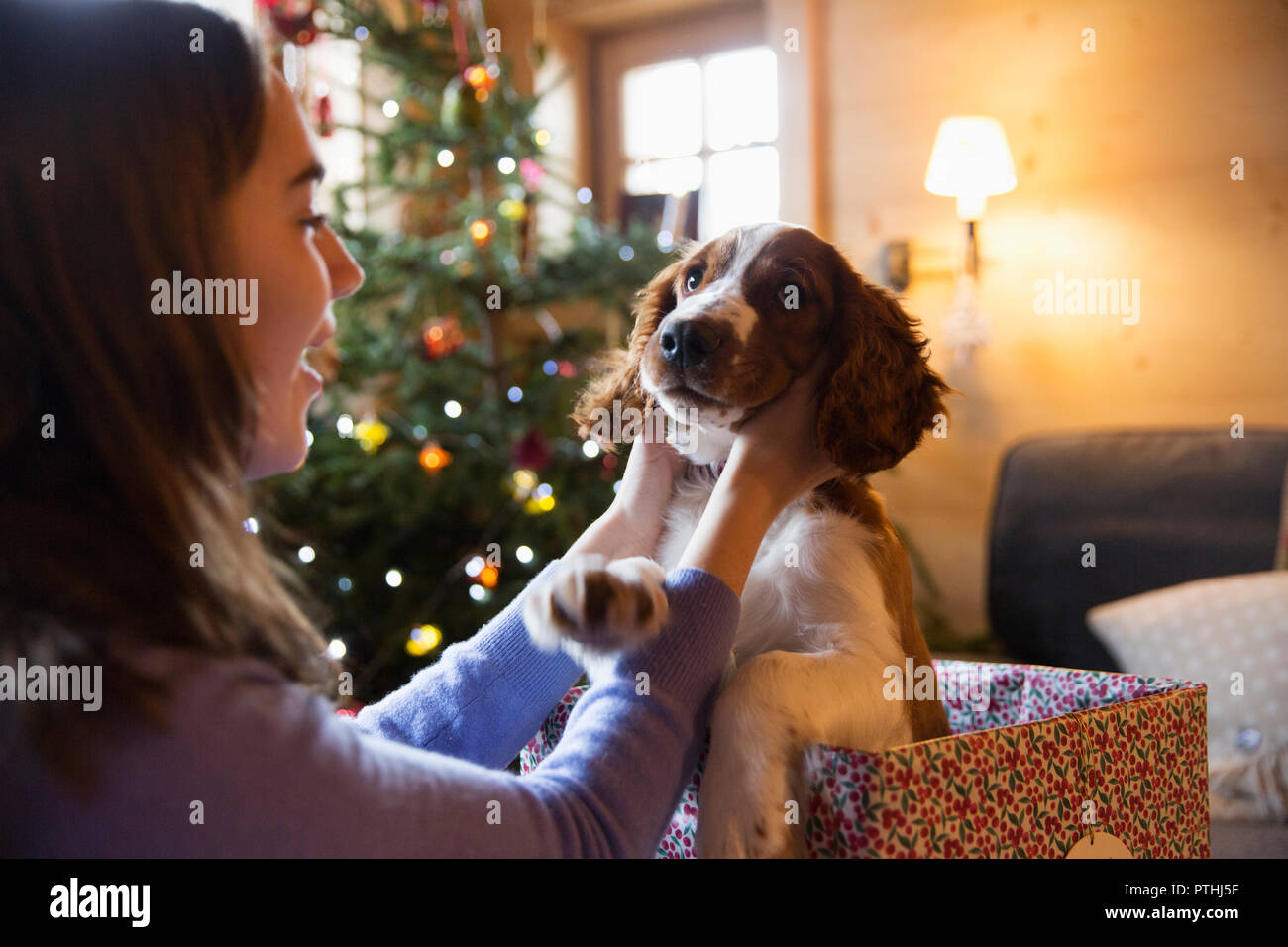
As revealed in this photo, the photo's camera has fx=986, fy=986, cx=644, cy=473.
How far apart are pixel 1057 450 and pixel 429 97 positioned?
2.29 m

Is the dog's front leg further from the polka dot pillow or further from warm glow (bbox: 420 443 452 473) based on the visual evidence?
warm glow (bbox: 420 443 452 473)

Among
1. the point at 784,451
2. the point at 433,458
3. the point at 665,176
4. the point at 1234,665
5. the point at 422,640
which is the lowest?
the point at 422,640

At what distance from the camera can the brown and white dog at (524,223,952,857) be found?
2.91 feet

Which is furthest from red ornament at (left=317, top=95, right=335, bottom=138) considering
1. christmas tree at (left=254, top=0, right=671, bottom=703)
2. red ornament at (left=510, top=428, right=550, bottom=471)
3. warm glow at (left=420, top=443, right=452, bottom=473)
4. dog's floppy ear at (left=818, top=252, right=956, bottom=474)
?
dog's floppy ear at (left=818, top=252, right=956, bottom=474)

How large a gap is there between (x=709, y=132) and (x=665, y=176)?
0.28 meters

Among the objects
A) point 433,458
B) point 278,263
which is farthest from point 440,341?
point 278,263

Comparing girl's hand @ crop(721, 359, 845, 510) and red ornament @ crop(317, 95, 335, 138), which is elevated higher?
red ornament @ crop(317, 95, 335, 138)

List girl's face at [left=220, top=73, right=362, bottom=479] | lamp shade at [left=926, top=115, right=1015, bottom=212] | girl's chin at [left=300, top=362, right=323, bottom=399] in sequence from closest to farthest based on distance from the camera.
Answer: girl's face at [left=220, top=73, right=362, bottom=479] < girl's chin at [left=300, top=362, right=323, bottom=399] < lamp shade at [left=926, top=115, right=1015, bottom=212]

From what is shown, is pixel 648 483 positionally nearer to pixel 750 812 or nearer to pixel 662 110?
pixel 750 812

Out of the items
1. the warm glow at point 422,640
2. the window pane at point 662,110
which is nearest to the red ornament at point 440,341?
the warm glow at point 422,640

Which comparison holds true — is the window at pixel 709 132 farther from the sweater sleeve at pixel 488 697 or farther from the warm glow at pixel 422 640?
the sweater sleeve at pixel 488 697

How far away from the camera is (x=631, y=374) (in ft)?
4.30

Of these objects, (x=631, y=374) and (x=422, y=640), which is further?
(x=422, y=640)

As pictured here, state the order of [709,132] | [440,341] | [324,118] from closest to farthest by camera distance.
Answer: 1. [324,118]
2. [440,341]
3. [709,132]
